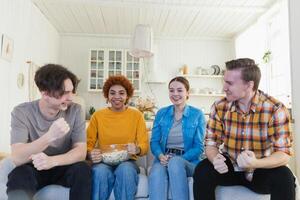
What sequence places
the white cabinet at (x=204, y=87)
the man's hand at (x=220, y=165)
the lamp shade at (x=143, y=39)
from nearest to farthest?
the man's hand at (x=220, y=165) < the lamp shade at (x=143, y=39) < the white cabinet at (x=204, y=87)

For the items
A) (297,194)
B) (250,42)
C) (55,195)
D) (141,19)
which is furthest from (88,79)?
(297,194)

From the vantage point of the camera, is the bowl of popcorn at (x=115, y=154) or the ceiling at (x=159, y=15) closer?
the bowl of popcorn at (x=115, y=154)

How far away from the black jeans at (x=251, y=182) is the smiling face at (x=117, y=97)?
0.88 meters

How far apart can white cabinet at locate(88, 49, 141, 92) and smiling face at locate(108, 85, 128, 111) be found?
10.8 feet

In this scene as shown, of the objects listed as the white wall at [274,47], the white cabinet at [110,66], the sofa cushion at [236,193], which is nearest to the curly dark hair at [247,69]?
the sofa cushion at [236,193]

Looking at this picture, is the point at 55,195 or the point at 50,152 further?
the point at 50,152

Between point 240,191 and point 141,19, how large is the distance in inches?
154

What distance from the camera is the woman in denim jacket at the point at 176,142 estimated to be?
6.61 feet

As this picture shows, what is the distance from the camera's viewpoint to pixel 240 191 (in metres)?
1.80

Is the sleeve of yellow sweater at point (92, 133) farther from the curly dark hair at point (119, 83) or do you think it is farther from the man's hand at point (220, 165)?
the man's hand at point (220, 165)

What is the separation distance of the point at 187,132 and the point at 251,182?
718mm

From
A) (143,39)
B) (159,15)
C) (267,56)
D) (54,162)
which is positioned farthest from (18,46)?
(267,56)

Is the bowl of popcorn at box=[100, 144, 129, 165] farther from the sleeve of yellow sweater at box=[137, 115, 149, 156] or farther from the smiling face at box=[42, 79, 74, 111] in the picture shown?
the smiling face at box=[42, 79, 74, 111]

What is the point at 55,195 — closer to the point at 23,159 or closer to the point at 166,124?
the point at 23,159
